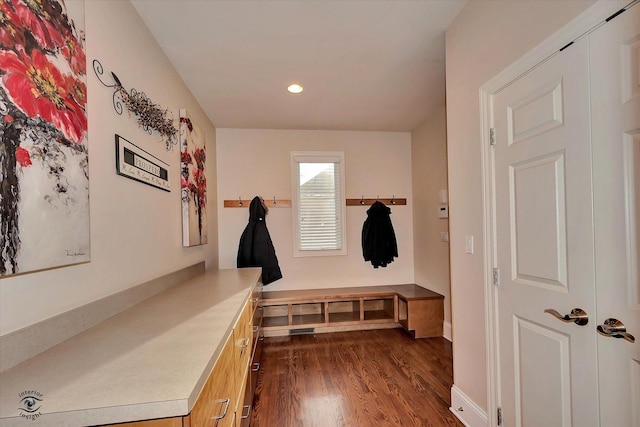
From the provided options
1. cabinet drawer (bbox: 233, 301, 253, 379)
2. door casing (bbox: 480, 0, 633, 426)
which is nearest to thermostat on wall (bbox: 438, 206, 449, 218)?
door casing (bbox: 480, 0, 633, 426)

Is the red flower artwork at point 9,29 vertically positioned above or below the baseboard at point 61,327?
above

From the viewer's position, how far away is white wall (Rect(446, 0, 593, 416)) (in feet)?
4.87

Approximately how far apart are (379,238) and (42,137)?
3.44 meters

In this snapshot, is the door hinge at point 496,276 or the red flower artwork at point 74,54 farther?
the door hinge at point 496,276

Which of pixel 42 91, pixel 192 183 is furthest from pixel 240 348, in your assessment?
pixel 192 183

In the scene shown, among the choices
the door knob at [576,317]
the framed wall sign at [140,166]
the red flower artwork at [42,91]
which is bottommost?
the door knob at [576,317]

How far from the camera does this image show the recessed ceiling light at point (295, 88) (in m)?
2.69

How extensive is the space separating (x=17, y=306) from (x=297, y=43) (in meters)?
2.03

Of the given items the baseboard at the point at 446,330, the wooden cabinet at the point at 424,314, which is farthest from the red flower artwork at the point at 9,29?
the baseboard at the point at 446,330

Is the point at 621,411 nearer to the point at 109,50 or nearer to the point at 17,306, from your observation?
the point at 17,306

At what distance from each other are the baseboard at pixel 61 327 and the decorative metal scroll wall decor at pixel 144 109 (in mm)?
930

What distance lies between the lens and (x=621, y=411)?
1.04 m

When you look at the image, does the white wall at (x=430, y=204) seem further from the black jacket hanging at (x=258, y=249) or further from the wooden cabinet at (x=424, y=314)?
the black jacket hanging at (x=258, y=249)

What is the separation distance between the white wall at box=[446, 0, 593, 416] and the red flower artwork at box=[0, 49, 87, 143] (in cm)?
195
